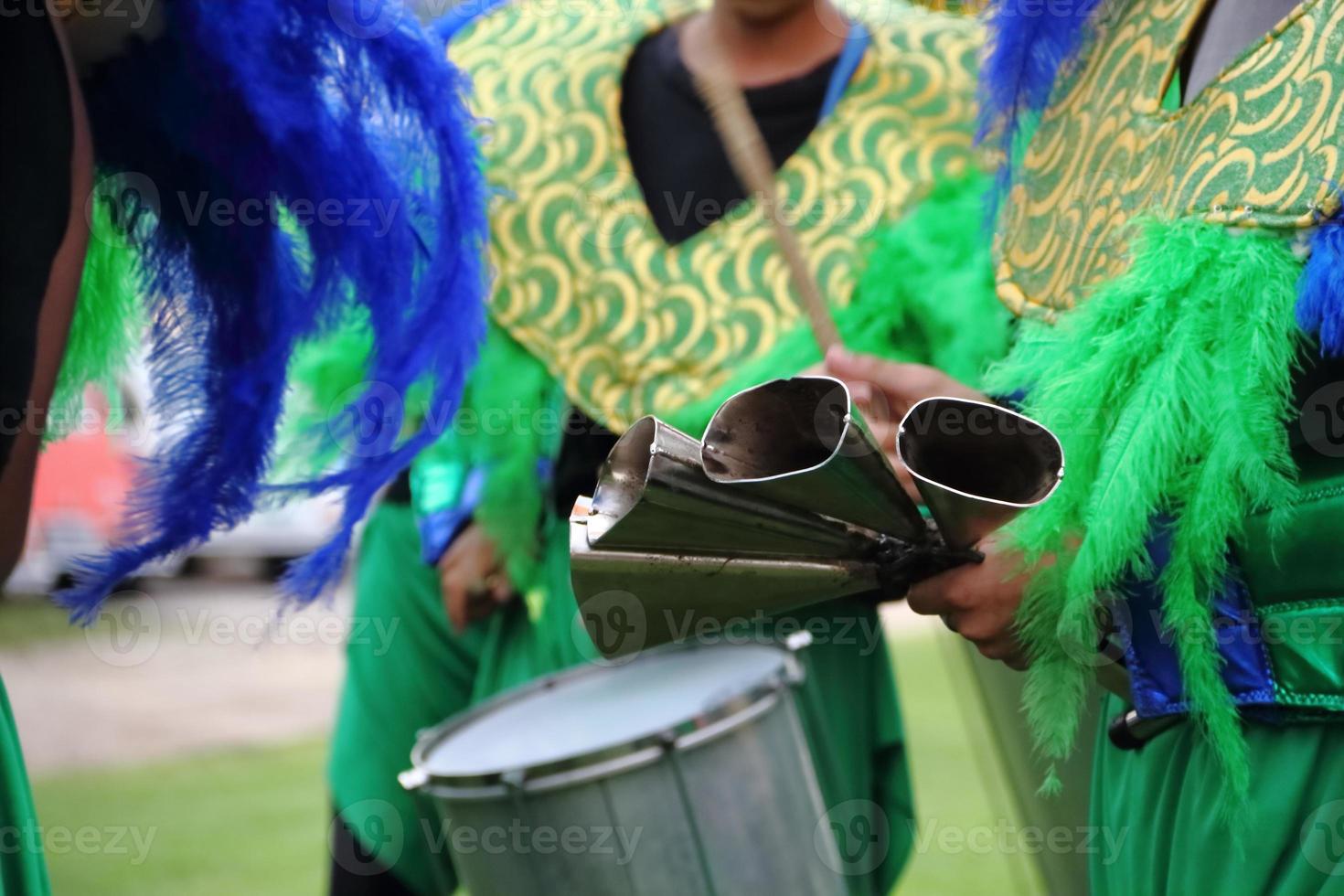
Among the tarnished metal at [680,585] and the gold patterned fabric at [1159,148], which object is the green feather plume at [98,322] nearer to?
the tarnished metal at [680,585]

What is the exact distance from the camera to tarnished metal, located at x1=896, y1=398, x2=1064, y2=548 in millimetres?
1158

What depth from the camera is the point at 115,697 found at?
289 inches

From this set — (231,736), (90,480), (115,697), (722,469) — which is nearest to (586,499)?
(722,469)

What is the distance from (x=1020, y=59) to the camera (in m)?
1.72

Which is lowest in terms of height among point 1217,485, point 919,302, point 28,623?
point 28,623

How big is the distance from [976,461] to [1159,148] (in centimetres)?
45

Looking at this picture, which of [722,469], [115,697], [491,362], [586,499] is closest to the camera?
[722,469]

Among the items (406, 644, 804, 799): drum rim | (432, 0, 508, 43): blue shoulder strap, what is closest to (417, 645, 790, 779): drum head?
(406, 644, 804, 799): drum rim

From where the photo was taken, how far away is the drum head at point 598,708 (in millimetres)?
1855

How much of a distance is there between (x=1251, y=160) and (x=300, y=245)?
1108 millimetres

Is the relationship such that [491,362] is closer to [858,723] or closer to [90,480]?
[858,723]

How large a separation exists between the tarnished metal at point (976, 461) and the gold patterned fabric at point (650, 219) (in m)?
0.91

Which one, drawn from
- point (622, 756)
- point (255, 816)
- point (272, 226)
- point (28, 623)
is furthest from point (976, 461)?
point (28, 623)

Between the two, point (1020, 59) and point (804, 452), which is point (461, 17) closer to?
point (1020, 59)
